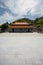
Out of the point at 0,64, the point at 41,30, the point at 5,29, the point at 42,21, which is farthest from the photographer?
the point at 42,21

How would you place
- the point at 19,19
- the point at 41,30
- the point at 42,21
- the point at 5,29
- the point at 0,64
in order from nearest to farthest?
the point at 0,64 < the point at 41,30 < the point at 5,29 < the point at 42,21 < the point at 19,19

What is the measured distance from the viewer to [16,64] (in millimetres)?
5602

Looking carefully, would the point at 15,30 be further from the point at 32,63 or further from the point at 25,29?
the point at 32,63

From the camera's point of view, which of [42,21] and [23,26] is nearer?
[23,26]

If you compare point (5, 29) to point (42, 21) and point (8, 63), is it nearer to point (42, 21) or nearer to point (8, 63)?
point (42, 21)

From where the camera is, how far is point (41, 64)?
5.55 m

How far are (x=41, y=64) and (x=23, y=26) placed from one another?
38.6m

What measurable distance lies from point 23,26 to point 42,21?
10663mm

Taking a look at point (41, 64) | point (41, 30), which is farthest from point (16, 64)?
point (41, 30)

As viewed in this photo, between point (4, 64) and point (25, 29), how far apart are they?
37.4 metres

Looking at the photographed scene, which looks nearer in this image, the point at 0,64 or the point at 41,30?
the point at 0,64

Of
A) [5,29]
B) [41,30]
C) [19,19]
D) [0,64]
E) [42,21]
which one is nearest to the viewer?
[0,64]

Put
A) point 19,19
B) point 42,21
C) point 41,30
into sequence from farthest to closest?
point 19,19 → point 42,21 → point 41,30

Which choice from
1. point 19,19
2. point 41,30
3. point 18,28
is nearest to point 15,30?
point 18,28
